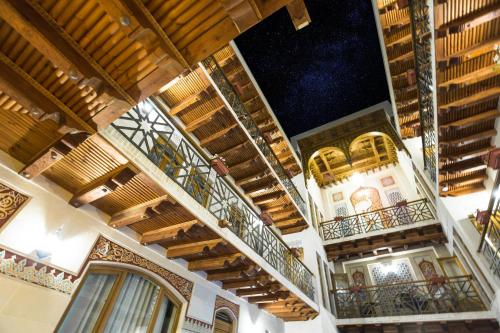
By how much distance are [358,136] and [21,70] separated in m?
14.4

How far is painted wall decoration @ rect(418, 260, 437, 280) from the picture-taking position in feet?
35.4

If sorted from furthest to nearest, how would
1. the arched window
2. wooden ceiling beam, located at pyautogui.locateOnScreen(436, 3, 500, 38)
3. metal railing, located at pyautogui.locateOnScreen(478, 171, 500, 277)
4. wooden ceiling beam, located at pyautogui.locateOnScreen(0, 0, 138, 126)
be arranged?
1. metal railing, located at pyautogui.locateOnScreen(478, 171, 500, 277)
2. wooden ceiling beam, located at pyautogui.locateOnScreen(436, 3, 500, 38)
3. the arched window
4. wooden ceiling beam, located at pyautogui.locateOnScreen(0, 0, 138, 126)

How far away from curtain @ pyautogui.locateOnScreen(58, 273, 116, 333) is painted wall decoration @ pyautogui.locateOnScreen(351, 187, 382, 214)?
13502mm

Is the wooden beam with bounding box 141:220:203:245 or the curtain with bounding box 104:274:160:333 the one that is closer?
the curtain with bounding box 104:274:160:333

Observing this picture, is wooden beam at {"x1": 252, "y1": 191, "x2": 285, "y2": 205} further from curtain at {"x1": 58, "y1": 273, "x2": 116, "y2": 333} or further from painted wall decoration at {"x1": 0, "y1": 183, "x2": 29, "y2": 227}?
painted wall decoration at {"x1": 0, "y1": 183, "x2": 29, "y2": 227}

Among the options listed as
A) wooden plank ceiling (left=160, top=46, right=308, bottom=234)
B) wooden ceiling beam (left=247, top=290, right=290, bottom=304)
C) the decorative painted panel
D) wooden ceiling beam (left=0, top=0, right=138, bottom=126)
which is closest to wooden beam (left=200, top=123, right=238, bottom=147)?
wooden plank ceiling (left=160, top=46, right=308, bottom=234)

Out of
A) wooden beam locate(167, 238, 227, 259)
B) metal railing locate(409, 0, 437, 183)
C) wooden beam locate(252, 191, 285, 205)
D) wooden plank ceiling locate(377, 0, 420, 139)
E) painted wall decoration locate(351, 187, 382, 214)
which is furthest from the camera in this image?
painted wall decoration locate(351, 187, 382, 214)

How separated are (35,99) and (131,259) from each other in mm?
3132

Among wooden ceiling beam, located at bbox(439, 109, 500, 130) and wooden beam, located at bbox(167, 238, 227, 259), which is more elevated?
wooden ceiling beam, located at bbox(439, 109, 500, 130)

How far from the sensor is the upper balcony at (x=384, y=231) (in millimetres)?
11349

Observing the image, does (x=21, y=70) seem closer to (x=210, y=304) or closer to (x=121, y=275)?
(x=121, y=275)

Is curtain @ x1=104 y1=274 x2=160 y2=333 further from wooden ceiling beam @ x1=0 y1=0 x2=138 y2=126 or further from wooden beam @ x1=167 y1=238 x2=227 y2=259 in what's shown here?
wooden ceiling beam @ x1=0 y1=0 x2=138 y2=126

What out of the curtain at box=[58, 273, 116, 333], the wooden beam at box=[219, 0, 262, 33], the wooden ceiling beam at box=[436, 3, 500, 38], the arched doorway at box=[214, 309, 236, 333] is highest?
the wooden ceiling beam at box=[436, 3, 500, 38]

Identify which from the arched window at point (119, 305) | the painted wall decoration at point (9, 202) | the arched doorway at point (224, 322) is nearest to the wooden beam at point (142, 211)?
the arched window at point (119, 305)
